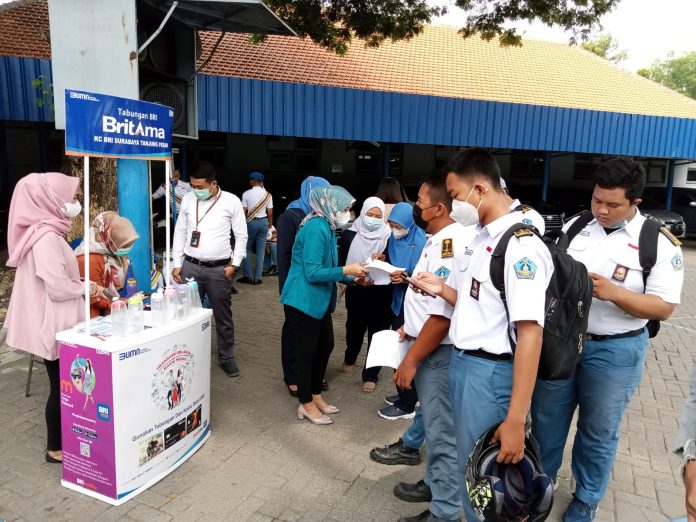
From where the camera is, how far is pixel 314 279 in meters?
3.46

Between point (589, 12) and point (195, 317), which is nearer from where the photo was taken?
point (195, 317)

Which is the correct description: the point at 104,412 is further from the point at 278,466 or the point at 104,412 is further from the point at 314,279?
the point at 314,279

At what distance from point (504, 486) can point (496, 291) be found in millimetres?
714

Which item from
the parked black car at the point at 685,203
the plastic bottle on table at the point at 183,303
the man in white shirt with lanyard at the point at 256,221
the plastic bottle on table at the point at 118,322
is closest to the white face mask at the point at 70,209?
the plastic bottle on table at the point at 118,322

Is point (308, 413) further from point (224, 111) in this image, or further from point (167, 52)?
point (224, 111)

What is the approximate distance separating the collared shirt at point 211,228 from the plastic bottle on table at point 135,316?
1.60 m

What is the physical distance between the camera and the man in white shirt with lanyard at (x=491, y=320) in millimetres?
1799

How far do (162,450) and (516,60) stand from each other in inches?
824

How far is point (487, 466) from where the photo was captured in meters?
1.88

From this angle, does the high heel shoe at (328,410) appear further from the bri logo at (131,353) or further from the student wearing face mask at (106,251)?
the student wearing face mask at (106,251)

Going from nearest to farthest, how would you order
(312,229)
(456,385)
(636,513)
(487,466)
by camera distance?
(487,466) < (456,385) < (636,513) < (312,229)

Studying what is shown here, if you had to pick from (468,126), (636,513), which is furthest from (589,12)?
(636,513)

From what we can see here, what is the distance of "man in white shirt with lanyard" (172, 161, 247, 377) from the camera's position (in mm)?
4438

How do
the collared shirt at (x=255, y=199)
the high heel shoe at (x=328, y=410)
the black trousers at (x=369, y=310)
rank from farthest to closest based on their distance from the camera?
the collared shirt at (x=255, y=199), the black trousers at (x=369, y=310), the high heel shoe at (x=328, y=410)
